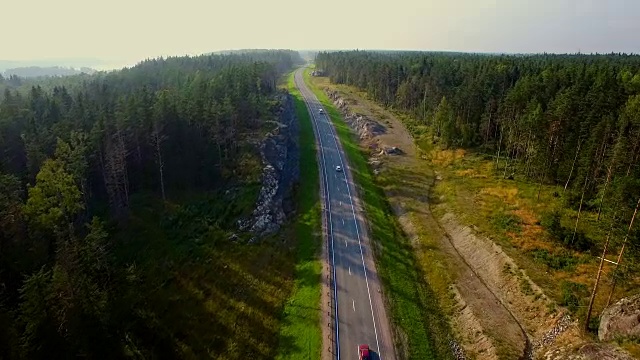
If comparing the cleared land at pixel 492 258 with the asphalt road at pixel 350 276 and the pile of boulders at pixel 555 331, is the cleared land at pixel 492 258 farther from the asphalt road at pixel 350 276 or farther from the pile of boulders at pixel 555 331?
the asphalt road at pixel 350 276

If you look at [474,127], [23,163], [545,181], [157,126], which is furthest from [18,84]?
[545,181]

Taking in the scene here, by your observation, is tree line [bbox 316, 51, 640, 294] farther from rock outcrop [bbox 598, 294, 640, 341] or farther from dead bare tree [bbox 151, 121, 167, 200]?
dead bare tree [bbox 151, 121, 167, 200]

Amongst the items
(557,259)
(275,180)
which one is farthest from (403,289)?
(275,180)

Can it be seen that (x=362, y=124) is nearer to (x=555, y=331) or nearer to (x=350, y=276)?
(x=350, y=276)

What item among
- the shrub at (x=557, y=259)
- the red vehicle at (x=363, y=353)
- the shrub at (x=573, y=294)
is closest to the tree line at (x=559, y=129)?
the shrub at (x=557, y=259)

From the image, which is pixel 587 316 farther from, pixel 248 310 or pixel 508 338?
pixel 248 310

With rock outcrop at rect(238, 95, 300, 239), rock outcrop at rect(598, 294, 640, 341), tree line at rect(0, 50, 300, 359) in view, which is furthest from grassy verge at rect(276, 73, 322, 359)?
rock outcrop at rect(598, 294, 640, 341)
